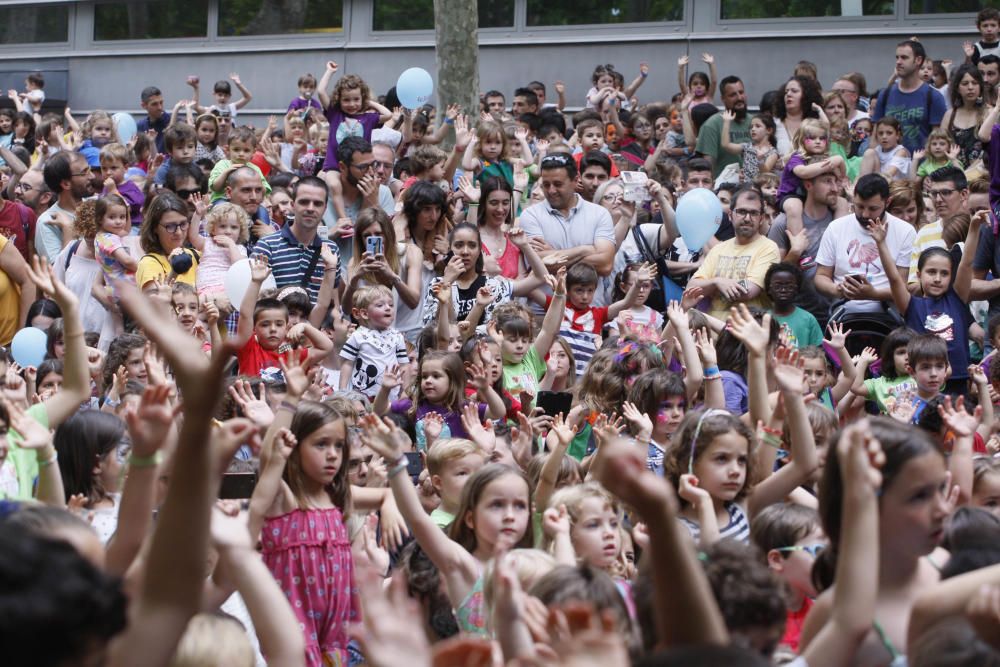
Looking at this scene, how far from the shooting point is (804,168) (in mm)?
9289

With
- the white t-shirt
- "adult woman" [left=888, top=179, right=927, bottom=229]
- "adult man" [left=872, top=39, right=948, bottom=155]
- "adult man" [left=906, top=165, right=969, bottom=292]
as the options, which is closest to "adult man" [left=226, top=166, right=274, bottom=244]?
the white t-shirt

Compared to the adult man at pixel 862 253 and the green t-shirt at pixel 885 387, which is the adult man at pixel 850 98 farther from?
the green t-shirt at pixel 885 387

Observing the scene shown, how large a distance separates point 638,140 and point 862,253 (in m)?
4.63

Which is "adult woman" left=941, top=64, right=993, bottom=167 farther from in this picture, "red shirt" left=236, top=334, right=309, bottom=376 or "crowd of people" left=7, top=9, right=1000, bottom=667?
"red shirt" left=236, top=334, right=309, bottom=376

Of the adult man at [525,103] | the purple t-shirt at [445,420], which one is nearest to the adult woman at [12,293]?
the purple t-shirt at [445,420]

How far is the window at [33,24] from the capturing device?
20234mm

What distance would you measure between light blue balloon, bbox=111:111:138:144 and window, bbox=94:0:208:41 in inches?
196

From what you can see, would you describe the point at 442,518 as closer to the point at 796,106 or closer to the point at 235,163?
the point at 235,163

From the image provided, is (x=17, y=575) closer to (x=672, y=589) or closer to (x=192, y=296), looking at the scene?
(x=672, y=589)

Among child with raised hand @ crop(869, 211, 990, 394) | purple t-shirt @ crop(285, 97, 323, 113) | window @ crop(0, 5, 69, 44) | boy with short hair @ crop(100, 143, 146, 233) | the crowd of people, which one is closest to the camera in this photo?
the crowd of people

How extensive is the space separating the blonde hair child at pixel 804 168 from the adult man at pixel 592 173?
4.72ft

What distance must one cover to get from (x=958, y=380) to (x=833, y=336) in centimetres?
98

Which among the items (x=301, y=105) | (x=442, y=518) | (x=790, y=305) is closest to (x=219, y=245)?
(x=790, y=305)

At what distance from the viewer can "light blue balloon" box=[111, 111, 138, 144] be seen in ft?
45.9
